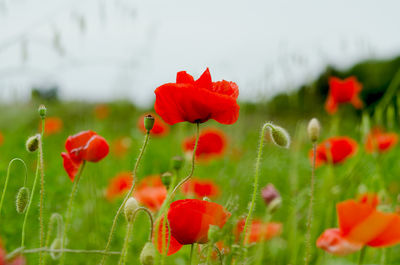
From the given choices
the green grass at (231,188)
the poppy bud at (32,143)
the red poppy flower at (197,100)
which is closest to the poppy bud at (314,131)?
the green grass at (231,188)

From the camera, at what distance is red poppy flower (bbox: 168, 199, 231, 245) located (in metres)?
0.88

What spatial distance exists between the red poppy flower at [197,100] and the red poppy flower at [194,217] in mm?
216

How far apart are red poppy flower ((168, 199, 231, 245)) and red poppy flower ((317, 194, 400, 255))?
0.83ft

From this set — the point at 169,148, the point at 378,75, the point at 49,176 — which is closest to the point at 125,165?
the point at 49,176

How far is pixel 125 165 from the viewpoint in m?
4.12

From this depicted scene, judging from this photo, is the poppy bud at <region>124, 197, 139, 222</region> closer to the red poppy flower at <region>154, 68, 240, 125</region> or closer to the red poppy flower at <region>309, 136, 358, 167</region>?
the red poppy flower at <region>154, 68, 240, 125</region>

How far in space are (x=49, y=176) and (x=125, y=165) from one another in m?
1.09

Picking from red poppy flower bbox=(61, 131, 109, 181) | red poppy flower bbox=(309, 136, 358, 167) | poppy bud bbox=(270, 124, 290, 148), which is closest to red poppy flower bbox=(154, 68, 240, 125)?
poppy bud bbox=(270, 124, 290, 148)

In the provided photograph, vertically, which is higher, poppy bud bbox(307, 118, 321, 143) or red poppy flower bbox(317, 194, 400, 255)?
poppy bud bbox(307, 118, 321, 143)

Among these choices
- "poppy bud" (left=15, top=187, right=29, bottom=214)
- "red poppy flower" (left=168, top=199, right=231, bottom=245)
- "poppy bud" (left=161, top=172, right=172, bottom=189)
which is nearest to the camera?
"red poppy flower" (left=168, top=199, right=231, bottom=245)

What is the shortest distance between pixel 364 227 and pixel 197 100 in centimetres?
45

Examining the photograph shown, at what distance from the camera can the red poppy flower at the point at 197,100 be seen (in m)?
0.98

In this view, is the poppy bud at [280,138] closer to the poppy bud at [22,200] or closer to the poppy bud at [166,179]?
the poppy bud at [166,179]

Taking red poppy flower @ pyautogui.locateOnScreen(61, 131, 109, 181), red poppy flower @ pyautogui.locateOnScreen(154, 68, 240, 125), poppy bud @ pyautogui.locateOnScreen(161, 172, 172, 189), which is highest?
red poppy flower @ pyautogui.locateOnScreen(154, 68, 240, 125)
